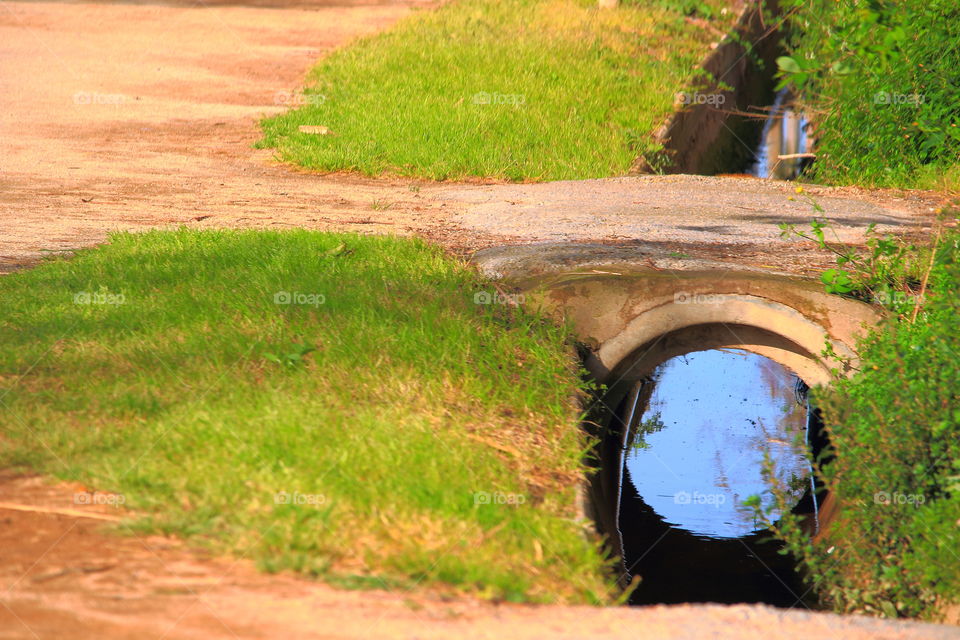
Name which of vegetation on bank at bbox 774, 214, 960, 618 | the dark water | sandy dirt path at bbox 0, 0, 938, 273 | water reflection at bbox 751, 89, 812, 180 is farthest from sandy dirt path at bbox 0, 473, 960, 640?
water reflection at bbox 751, 89, 812, 180

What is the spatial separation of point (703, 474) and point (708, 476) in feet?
0.21

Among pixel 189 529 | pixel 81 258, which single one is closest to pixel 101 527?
pixel 189 529

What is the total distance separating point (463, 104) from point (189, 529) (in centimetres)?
885

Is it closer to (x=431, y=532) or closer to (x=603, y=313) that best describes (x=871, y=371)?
(x=603, y=313)

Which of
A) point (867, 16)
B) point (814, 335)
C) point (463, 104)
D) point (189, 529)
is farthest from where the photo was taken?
point (463, 104)

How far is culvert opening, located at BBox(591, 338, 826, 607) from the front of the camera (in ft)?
23.4

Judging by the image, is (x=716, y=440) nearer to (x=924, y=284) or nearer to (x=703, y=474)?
(x=703, y=474)

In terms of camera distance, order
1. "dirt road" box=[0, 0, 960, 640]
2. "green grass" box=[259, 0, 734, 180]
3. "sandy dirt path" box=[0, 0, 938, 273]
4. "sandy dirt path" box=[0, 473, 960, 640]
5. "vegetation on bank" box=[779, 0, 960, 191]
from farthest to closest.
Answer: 1. "green grass" box=[259, 0, 734, 180]
2. "vegetation on bank" box=[779, 0, 960, 191]
3. "sandy dirt path" box=[0, 0, 938, 273]
4. "dirt road" box=[0, 0, 960, 640]
5. "sandy dirt path" box=[0, 473, 960, 640]

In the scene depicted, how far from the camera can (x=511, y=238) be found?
26.1 feet

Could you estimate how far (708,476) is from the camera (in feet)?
29.8

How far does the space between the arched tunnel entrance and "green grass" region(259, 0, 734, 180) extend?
3661 millimetres

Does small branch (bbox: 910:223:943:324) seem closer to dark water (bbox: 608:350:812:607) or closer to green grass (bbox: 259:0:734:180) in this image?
dark water (bbox: 608:350:812:607)

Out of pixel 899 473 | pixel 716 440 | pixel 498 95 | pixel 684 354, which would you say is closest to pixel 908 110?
pixel 716 440

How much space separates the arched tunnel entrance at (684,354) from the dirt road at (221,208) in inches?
21.9
